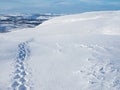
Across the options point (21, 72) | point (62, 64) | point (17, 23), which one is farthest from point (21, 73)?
point (17, 23)

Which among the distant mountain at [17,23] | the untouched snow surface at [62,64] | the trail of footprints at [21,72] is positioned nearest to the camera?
→ the trail of footprints at [21,72]

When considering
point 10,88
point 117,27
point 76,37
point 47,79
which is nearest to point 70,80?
point 47,79

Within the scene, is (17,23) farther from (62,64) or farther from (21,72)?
(21,72)

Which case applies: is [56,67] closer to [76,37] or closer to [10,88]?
[10,88]

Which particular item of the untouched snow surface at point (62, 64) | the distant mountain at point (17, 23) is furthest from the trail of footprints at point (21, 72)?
the distant mountain at point (17, 23)

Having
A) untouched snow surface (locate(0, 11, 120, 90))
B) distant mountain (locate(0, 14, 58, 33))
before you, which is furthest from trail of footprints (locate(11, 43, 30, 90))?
distant mountain (locate(0, 14, 58, 33))

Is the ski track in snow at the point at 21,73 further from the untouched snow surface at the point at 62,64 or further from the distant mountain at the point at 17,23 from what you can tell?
the distant mountain at the point at 17,23

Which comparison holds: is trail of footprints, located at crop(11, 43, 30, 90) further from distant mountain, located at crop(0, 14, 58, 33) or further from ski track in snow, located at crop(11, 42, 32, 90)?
distant mountain, located at crop(0, 14, 58, 33)
